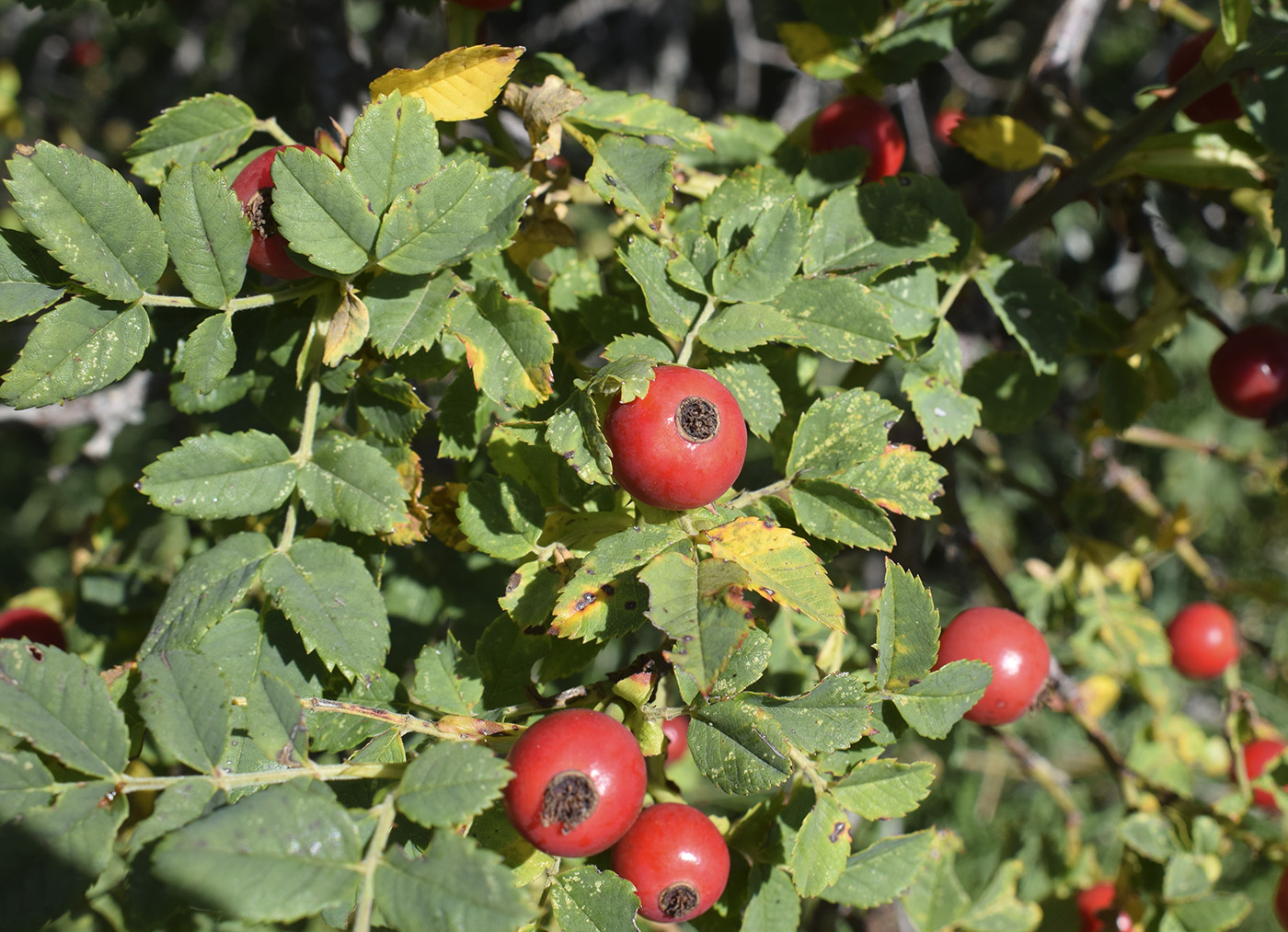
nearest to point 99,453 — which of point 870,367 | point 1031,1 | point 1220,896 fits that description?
point 870,367

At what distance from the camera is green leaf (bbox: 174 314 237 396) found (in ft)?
4.25

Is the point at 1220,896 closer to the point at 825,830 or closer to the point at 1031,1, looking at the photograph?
the point at 825,830

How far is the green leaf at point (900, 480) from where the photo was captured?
1.32 meters

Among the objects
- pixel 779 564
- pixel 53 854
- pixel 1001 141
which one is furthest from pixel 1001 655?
pixel 53 854

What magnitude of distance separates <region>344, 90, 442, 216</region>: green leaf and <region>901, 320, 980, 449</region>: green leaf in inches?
36.8

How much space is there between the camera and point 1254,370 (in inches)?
84.7

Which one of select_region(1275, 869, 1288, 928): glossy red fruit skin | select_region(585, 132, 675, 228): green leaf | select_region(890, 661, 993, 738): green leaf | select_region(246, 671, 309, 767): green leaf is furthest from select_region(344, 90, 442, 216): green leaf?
select_region(1275, 869, 1288, 928): glossy red fruit skin

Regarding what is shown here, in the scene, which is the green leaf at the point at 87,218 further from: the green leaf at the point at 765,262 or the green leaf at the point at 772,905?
the green leaf at the point at 772,905

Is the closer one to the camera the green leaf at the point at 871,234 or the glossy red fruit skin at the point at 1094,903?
the green leaf at the point at 871,234

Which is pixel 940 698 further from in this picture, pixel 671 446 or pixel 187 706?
pixel 187 706

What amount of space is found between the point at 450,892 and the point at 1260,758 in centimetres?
246

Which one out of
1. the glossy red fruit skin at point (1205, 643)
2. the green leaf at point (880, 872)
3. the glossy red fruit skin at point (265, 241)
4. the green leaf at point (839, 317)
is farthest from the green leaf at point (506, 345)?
the glossy red fruit skin at point (1205, 643)

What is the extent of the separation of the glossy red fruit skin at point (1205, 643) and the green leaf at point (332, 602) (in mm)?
2769

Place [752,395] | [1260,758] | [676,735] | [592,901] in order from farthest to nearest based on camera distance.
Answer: [1260,758], [676,735], [752,395], [592,901]
